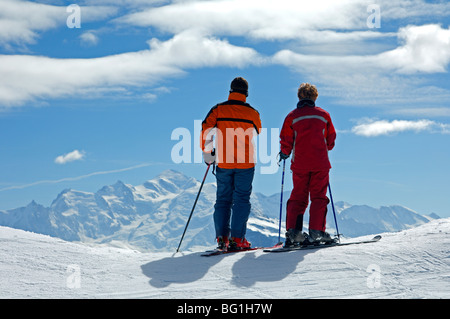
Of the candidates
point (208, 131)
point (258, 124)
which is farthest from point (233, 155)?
point (258, 124)

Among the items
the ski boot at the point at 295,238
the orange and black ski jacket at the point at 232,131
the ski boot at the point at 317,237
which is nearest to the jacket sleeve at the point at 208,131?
the orange and black ski jacket at the point at 232,131

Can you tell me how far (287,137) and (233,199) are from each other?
5.37 ft

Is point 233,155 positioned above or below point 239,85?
below

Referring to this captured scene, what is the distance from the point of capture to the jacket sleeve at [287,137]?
31.1 ft

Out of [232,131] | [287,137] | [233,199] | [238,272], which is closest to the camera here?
[238,272]

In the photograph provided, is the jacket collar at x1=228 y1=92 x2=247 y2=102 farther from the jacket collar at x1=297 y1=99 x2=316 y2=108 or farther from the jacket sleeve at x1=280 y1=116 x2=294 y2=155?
the jacket collar at x1=297 y1=99 x2=316 y2=108

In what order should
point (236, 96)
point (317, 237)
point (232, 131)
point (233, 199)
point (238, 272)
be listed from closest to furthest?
point (238, 272)
point (317, 237)
point (232, 131)
point (236, 96)
point (233, 199)

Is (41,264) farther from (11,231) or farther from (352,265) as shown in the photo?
(352,265)

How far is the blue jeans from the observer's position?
382 inches

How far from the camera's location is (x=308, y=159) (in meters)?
9.21

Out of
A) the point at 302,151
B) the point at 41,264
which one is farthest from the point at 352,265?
the point at 41,264

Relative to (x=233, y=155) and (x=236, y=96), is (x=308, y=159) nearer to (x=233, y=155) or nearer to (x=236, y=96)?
(x=233, y=155)

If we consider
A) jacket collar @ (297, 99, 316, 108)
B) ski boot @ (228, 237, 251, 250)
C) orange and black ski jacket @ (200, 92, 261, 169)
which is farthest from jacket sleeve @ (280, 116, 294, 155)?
ski boot @ (228, 237, 251, 250)

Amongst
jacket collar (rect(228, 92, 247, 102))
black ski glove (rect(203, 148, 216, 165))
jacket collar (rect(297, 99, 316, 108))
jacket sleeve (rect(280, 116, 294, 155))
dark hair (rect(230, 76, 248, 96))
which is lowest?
black ski glove (rect(203, 148, 216, 165))
